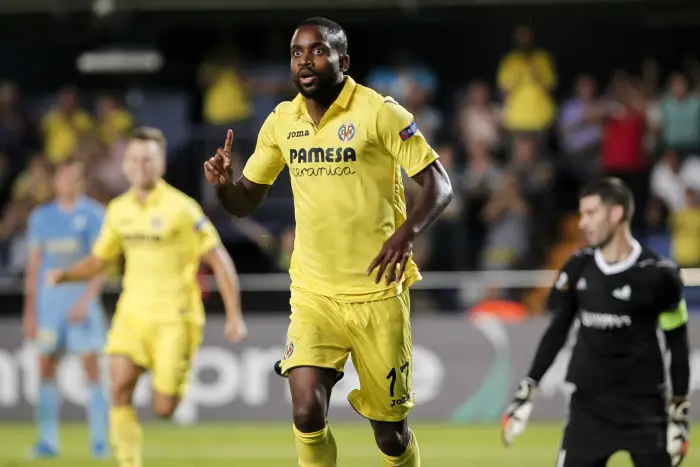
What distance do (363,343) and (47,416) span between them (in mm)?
5808

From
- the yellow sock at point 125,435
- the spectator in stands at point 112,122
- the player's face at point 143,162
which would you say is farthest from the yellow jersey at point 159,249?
the spectator in stands at point 112,122

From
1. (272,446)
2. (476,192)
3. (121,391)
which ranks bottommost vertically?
(272,446)

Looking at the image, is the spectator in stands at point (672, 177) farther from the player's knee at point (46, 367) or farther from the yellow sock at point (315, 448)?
the yellow sock at point (315, 448)

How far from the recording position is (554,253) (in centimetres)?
1596

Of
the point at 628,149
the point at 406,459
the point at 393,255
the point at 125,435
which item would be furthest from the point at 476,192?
the point at 393,255

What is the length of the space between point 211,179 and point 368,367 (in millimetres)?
1206

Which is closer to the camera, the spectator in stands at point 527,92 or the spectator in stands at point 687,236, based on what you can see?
the spectator in stands at point 687,236

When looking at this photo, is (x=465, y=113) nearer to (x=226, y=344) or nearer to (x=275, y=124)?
(x=226, y=344)

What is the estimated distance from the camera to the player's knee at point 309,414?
627 cm

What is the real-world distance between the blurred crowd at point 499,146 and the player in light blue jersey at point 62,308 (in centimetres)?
430

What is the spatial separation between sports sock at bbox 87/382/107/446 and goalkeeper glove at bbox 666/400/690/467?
6.14 meters

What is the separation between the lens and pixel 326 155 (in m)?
6.38

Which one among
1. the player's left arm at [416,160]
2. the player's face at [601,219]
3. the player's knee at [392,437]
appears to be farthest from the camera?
the player's face at [601,219]

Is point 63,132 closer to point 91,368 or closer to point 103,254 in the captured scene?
point 91,368
